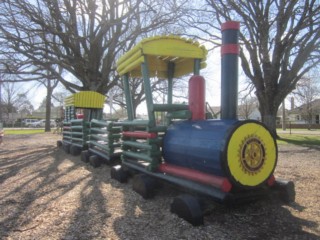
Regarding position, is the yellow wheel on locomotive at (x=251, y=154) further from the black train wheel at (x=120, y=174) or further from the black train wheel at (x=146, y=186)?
the black train wheel at (x=120, y=174)

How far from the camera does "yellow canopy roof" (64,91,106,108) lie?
40.1 ft

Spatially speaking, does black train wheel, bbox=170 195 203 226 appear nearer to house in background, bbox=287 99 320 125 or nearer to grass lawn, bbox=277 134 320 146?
grass lawn, bbox=277 134 320 146

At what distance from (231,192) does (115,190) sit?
96.6 inches

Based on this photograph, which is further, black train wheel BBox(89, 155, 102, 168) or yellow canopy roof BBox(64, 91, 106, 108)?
yellow canopy roof BBox(64, 91, 106, 108)

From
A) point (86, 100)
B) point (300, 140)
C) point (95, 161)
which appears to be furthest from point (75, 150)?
point (300, 140)

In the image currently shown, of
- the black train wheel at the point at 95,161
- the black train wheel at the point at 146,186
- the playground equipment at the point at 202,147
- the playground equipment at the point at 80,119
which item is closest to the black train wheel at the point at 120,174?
the playground equipment at the point at 202,147

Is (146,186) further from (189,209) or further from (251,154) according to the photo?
(251,154)

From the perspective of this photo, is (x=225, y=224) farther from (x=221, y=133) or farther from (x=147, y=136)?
(x=147, y=136)

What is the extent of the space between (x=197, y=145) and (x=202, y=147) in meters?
0.12

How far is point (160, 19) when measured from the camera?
1830cm

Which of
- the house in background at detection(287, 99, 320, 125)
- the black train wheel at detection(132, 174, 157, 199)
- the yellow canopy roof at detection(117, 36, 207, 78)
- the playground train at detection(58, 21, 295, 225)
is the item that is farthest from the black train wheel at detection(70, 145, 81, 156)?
the house in background at detection(287, 99, 320, 125)

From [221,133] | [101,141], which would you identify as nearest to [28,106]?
[101,141]

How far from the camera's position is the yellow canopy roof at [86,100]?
12234 mm

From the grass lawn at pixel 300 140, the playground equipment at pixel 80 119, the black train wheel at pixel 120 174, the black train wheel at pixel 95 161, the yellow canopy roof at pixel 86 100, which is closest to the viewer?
the black train wheel at pixel 120 174
